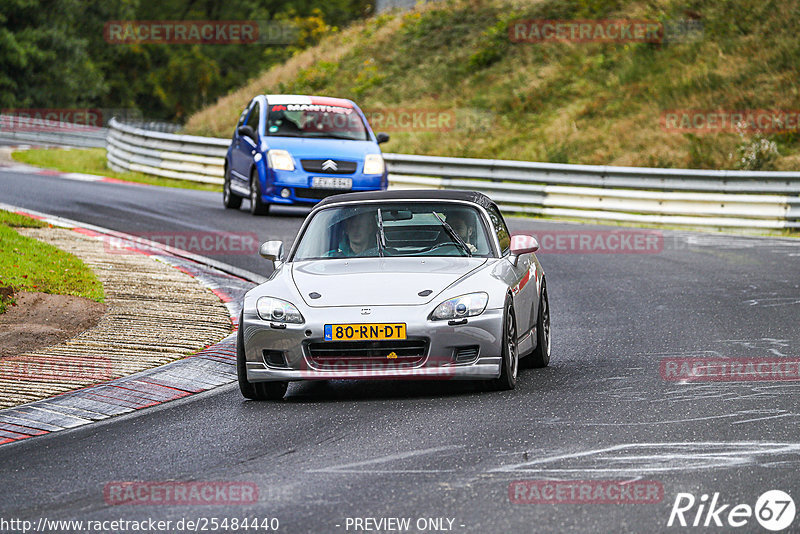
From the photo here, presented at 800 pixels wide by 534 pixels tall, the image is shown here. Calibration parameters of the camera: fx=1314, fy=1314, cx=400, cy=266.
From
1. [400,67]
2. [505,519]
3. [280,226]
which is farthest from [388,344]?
[400,67]

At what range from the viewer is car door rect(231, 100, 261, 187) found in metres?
21.1

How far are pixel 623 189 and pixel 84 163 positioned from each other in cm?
Result: 1686

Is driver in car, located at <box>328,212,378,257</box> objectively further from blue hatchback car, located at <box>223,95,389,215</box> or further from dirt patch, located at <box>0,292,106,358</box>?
blue hatchback car, located at <box>223,95,389,215</box>

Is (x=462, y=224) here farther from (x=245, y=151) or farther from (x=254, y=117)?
(x=254, y=117)

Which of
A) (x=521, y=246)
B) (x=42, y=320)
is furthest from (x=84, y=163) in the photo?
(x=521, y=246)

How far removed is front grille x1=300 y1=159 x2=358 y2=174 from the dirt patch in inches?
337

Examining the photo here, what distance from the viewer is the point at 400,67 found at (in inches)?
1543

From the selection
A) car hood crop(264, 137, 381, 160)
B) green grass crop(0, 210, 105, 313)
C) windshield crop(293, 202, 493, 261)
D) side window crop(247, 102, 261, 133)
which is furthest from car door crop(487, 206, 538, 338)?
side window crop(247, 102, 261, 133)

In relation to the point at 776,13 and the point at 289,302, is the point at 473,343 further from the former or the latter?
the point at 776,13

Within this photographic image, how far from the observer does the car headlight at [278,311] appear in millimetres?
8523

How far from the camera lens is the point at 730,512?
5602 mm

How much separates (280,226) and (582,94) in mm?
14339

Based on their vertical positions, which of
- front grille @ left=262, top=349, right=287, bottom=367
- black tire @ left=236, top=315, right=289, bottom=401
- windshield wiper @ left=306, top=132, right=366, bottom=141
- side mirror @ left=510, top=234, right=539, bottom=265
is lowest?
black tire @ left=236, top=315, right=289, bottom=401

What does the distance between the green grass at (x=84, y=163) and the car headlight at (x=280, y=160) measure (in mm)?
7158
